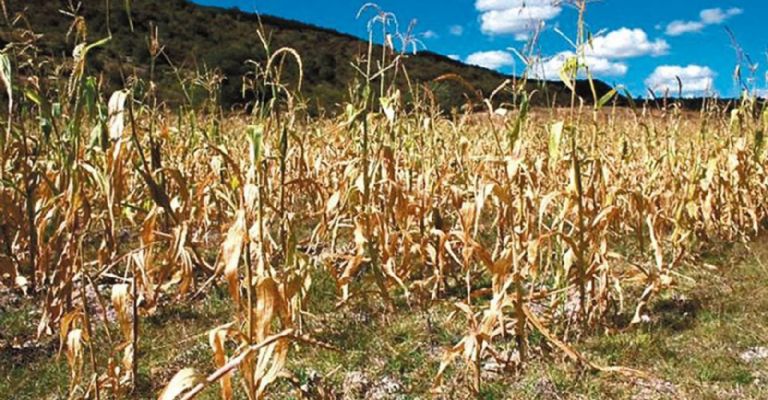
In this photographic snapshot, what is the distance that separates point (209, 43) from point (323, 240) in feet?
98.6

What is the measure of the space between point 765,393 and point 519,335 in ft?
2.79

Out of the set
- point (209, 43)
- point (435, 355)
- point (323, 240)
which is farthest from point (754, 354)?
point (209, 43)

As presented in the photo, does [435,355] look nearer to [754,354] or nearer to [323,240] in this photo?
[323,240]

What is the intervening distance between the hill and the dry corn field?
47.3ft

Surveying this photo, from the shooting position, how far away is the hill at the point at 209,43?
2297 cm

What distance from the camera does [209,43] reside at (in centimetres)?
3206

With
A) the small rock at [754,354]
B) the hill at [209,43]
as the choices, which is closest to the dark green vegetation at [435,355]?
the small rock at [754,354]

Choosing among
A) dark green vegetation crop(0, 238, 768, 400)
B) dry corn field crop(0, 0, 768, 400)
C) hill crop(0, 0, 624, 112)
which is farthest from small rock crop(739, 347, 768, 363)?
hill crop(0, 0, 624, 112)

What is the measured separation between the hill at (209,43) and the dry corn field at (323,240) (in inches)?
567

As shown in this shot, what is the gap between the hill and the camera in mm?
22969

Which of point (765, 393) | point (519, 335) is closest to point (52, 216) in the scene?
point (519, 335)

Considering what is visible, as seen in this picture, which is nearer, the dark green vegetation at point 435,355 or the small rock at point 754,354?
the dark green vegetation at point 435,355

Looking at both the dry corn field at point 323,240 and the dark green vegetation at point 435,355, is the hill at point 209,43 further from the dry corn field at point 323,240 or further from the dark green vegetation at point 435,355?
the dark green vegetation at point 435,355

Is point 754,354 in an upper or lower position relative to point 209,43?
lower
